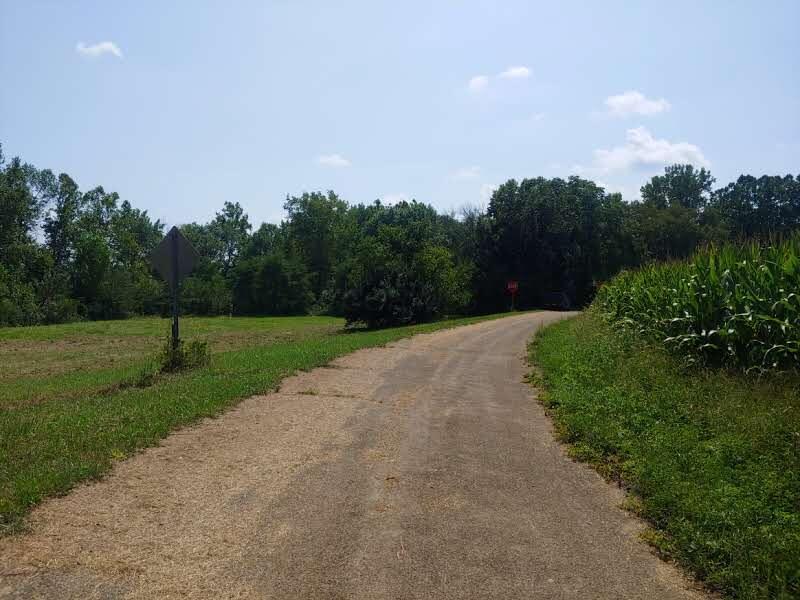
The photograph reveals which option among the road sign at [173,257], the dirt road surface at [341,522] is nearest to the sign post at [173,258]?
the road sign at [173,257]

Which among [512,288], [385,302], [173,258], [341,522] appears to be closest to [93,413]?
[341,522]

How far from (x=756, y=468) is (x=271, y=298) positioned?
66.2 metres

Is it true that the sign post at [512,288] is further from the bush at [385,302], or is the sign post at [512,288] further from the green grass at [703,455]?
the green grass at [703,455]

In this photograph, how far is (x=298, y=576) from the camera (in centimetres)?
404

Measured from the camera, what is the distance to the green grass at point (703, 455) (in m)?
4.38

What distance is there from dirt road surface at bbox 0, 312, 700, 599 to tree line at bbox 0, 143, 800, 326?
99.5 ft

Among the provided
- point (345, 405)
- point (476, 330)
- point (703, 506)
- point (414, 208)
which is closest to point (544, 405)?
point (345, 405)

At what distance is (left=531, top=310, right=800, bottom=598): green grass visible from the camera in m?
4.38

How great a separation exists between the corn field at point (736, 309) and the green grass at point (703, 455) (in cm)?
48

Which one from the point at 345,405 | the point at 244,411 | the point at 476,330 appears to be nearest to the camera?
the point at 244,411

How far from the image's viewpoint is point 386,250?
41625mm

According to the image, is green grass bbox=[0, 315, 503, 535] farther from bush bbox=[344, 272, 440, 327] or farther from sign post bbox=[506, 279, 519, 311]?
sign post bbox=[506, 279, 519, 311]

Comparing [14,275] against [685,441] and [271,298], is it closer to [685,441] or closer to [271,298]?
[271,298]

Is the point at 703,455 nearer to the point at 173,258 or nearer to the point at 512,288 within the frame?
the point at 173,258
